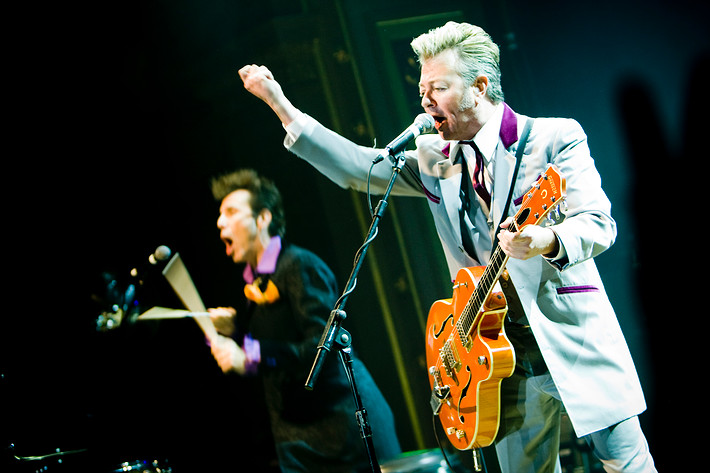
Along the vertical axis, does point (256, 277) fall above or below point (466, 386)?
above

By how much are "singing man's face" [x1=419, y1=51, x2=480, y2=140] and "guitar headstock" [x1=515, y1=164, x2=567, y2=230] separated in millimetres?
468

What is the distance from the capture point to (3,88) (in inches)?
151

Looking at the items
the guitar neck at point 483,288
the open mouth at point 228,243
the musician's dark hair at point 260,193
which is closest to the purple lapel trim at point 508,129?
the guitar neck at point 483,288

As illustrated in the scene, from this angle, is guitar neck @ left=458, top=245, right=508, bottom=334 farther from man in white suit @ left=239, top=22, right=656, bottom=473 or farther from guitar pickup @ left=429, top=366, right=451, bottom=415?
guitar pickup @ left=429, top=366, right=451, bottom=415

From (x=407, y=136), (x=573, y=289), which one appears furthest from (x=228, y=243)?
(x=573, y=289)

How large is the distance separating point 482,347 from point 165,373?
2989 millimetres

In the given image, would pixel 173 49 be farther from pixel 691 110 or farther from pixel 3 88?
pixel 691 110

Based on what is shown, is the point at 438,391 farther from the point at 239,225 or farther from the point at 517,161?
the point at 239,225

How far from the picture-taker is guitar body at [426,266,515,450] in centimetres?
184

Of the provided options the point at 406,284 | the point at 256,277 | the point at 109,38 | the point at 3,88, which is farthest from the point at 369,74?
the point at 3,88

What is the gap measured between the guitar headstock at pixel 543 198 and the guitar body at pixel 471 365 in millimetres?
279

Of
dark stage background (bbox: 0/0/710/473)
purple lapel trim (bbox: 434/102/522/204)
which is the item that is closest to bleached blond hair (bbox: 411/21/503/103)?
purple lapel trim (bbox: 434/102/522/204)

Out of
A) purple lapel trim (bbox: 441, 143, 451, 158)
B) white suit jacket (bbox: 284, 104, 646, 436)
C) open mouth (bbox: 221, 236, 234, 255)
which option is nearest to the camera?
white suit jacket (bbox: 284, 104, 646, 436)

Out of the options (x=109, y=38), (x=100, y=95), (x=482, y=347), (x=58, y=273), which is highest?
(x=109, y=38)
